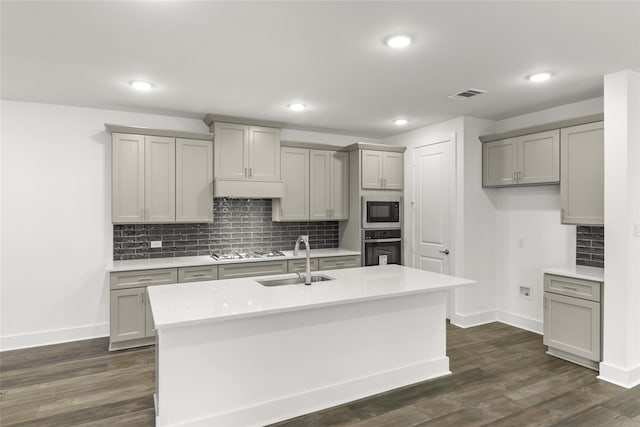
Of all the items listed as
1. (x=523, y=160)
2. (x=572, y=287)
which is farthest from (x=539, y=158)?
(x=572, y=287)

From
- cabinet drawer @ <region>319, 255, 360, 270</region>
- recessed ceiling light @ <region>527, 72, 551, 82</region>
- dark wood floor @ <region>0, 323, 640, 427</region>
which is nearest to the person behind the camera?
dark wood floor @ <region>0, 323, 640, 427</region>

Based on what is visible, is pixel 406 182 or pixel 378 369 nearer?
pixel 378 369

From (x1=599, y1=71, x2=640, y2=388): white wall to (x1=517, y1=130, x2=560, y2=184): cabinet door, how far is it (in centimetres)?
70

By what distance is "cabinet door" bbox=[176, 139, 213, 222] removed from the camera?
4352 mm

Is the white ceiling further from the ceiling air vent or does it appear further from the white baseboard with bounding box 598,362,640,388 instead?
the white baseboard with bounding box 598,362,640,388

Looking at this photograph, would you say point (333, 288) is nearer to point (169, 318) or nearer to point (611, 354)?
point (169, 318)

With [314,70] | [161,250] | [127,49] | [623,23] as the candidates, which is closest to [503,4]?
[623,23]

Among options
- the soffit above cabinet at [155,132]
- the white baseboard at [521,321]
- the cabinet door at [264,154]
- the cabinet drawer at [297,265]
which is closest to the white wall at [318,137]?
the cabinet door at [264,154]

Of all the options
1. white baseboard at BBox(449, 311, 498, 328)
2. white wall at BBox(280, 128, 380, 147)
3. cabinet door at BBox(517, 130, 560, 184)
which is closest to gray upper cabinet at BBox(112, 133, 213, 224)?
white wall at BBox(280, 128, 380, 147)

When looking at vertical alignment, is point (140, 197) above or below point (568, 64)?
below

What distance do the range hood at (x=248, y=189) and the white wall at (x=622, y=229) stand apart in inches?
131

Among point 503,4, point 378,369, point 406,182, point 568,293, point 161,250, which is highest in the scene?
point 503,4

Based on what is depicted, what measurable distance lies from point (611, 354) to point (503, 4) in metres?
2.91

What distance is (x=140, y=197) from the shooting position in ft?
13.7
